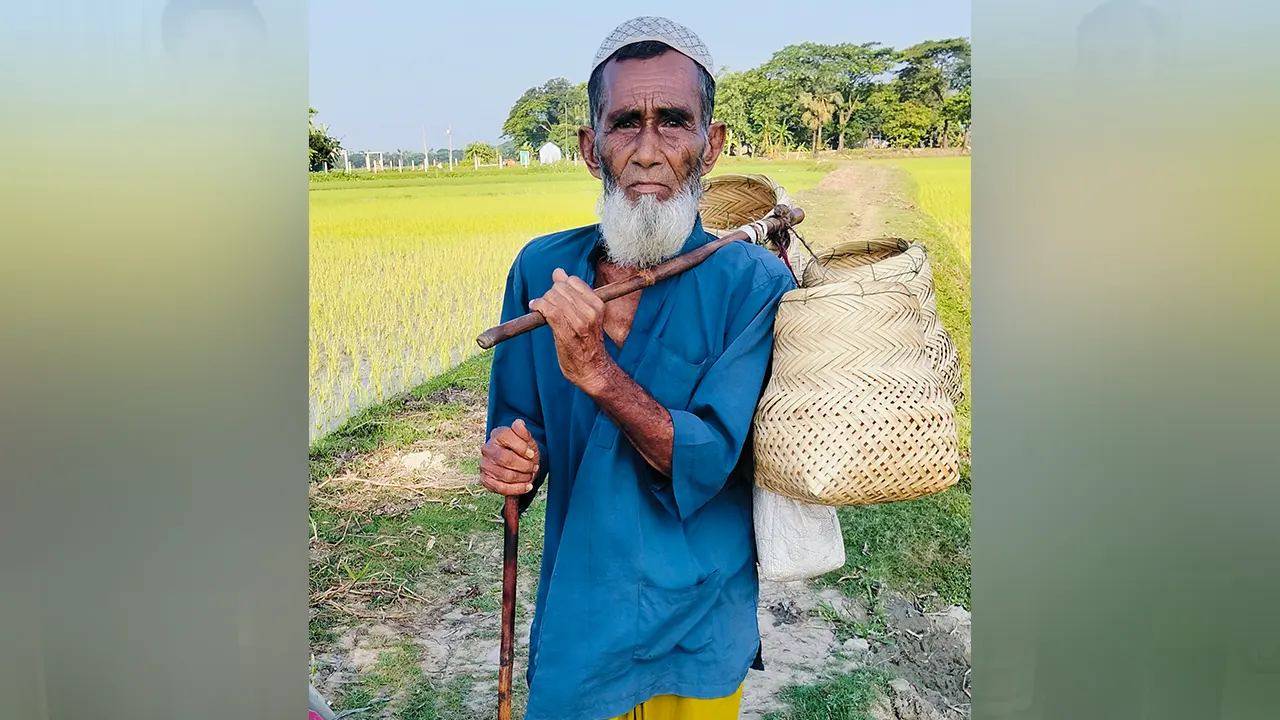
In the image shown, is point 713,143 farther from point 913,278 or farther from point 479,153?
point 479,153

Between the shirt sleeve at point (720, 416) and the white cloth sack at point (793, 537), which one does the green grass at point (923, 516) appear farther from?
the shirt sleeve at point (720, 416)

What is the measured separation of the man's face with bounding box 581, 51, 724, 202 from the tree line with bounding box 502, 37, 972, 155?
87.3 inches

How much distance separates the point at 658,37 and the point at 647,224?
37 cm

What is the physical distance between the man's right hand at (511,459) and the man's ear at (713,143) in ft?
2.22

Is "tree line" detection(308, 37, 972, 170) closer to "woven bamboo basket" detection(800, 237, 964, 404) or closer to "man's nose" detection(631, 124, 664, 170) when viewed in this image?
"woven bamboo basket" detection(800, 237, 964, 404)

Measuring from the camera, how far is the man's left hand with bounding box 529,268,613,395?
1.67 meters

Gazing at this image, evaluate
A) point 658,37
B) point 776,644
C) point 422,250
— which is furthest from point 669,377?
point 422,250

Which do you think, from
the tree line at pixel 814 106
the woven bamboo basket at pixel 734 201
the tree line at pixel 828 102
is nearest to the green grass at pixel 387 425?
the tree line at pixel 814 106

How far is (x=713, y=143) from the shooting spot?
2041 mm

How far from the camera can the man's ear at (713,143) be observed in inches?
79.1

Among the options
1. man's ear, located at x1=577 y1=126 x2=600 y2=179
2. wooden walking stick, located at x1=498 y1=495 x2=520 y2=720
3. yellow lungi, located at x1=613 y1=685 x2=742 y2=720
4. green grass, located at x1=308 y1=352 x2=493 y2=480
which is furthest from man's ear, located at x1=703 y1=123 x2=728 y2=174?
green grass, located at x1=308 y1=352 x2=493 y2=480
